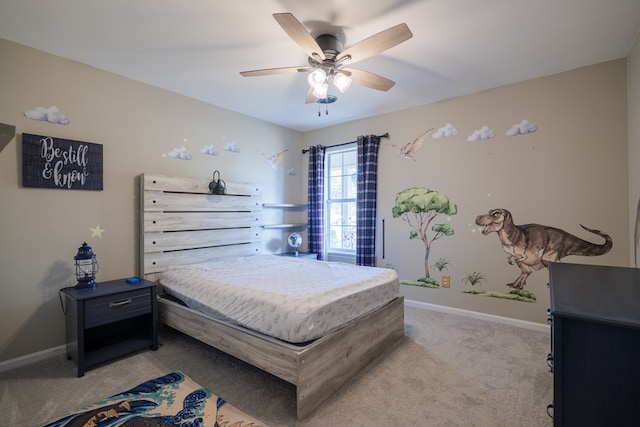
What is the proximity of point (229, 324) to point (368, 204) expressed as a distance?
2584 mm

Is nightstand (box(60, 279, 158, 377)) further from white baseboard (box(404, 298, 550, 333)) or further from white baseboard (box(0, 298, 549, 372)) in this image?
white baseboard (box(404, 298, 550, 333))

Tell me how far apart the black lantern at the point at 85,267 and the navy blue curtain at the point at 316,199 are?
115 inches

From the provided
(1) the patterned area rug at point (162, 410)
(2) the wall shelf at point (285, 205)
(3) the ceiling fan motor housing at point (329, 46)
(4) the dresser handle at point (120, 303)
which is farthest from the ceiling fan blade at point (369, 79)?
(4) the dresser handle at point (120, 303)

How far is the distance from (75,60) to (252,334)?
296 cm

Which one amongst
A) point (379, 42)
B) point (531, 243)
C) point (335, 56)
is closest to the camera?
point (379, 42)

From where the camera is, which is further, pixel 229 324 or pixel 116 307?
pixel 116 307

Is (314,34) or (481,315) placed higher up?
(314,34)

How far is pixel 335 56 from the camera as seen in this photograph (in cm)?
219

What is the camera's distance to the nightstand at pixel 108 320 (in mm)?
2221

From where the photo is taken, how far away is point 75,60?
8.68 ft

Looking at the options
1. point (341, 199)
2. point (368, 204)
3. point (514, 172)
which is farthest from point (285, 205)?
point (514, 172)

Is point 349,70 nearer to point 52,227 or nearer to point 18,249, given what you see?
point 52,227

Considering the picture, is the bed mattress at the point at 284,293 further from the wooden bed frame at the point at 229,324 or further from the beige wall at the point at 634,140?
the beige wall at the point at 634,140

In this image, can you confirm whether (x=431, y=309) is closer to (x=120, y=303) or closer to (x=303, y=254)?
(x=303, y=254)
